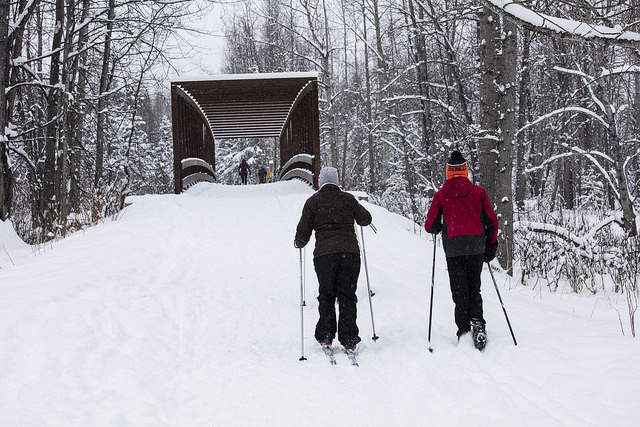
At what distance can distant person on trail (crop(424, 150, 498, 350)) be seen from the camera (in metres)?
4.70

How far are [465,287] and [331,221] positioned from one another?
1.38m

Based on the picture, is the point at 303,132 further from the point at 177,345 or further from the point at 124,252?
the point at 177,345

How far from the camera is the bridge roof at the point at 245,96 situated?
592 inches

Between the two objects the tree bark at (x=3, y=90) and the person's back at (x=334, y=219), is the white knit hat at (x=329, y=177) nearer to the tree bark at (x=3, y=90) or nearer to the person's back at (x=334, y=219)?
the person's back at (x=334, y=219)

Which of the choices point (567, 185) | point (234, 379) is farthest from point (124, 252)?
point (567, 185)

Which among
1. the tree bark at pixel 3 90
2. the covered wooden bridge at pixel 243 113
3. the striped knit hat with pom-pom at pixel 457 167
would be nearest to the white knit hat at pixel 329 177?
the striped knit hat with pom-pom at pixel 457 167

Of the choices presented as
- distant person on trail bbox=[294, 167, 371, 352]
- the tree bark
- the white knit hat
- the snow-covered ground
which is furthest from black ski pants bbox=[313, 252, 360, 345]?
the tree bark

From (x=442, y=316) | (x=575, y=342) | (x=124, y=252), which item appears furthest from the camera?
(x=124, y=252)

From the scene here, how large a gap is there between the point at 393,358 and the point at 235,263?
431 cm

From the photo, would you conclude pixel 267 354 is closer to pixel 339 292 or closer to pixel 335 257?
pixel 339 292

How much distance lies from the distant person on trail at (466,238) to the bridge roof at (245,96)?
10.8 meters

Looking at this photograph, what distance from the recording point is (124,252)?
301 inches

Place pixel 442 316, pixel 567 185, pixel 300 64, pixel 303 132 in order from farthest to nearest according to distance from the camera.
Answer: pixel 300 64 < pixel 567 185 < pixel 303 132 < pixel 442 316

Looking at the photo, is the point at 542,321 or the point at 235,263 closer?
the point at 542,321
